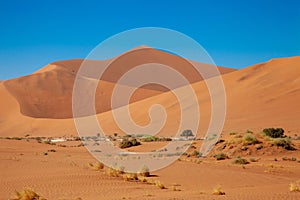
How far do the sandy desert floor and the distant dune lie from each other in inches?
1022

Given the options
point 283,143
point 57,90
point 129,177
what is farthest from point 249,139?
point 57,90

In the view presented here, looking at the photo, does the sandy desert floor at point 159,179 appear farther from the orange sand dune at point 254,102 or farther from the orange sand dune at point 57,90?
the orange sand dune at point 57,90

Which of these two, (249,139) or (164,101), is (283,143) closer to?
(249,139)

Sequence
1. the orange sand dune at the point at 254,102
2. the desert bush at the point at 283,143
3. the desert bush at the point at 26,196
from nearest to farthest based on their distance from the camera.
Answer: the desert bush at the point at 26,196
the desert bush at the point at 283,143
the orange sand dune at the point at 254,102

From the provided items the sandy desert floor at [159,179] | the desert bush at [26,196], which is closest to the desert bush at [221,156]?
the sandy desert floor at [159,179]

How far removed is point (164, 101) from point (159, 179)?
54.8 meters

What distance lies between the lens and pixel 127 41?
19.6 m

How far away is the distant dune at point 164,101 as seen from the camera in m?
51.9

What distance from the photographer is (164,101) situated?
70438 millimetres

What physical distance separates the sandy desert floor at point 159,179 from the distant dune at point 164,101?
1022 inches

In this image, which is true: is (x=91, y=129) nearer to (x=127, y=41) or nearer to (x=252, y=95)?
(x=252, y=95)

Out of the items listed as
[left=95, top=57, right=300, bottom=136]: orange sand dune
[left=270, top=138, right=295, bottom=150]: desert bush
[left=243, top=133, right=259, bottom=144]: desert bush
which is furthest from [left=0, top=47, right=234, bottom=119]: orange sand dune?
[left=270, top=138, right=295, bottom=150]: desert bush

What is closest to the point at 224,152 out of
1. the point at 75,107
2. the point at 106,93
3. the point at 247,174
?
the point at 247,174

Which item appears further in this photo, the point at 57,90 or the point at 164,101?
the point at 57,90
